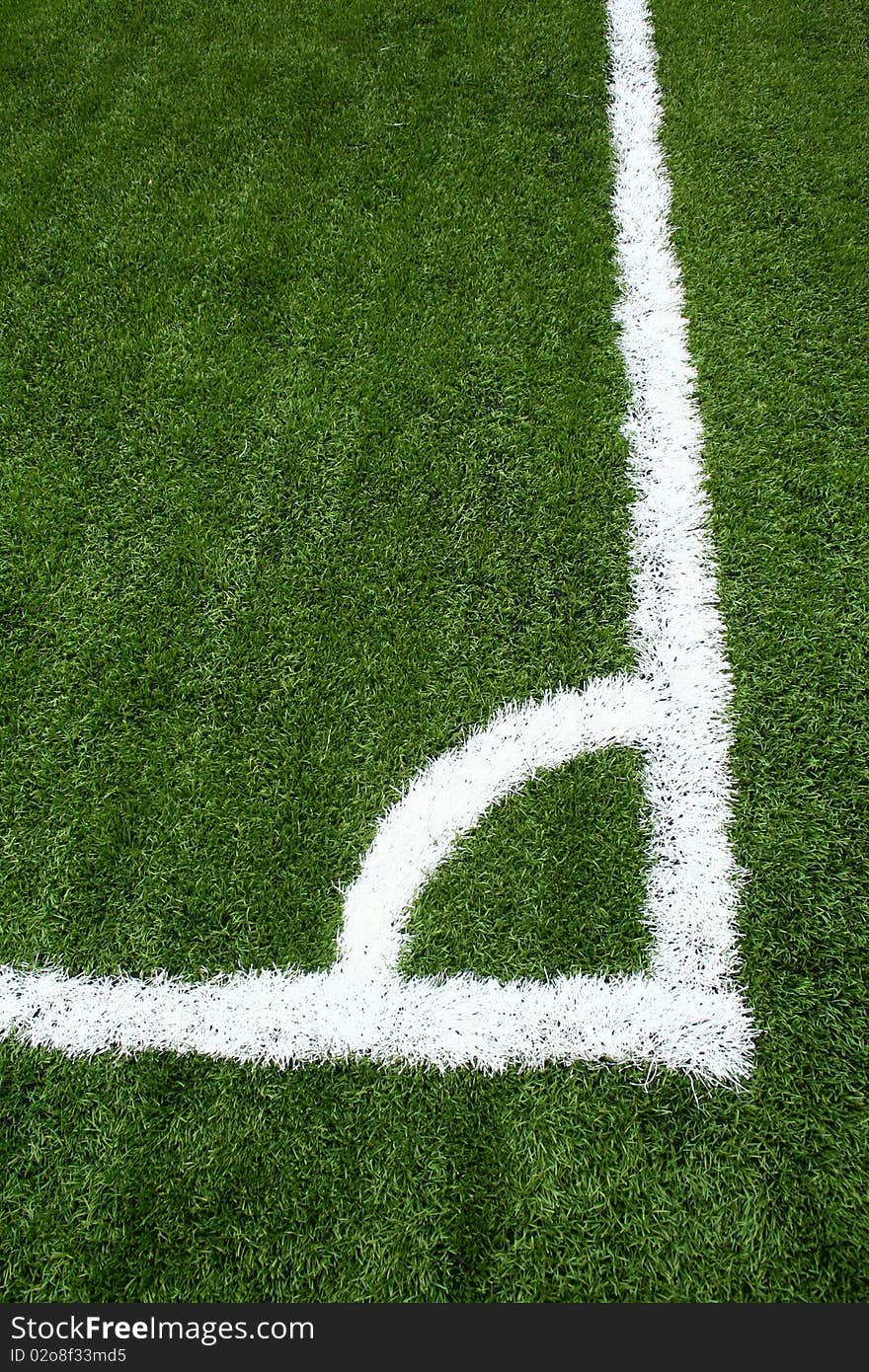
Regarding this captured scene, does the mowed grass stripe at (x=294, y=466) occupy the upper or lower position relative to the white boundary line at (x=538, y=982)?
upper

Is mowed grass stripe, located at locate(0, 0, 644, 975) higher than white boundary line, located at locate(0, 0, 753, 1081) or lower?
higher

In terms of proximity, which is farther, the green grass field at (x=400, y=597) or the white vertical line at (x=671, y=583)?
the white vertical line at (x=671, y=583)

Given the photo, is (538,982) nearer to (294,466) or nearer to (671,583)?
(671,583)

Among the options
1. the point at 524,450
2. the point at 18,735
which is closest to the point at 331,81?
the point at 524,450

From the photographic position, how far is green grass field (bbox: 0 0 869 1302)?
Result: 4.15ft

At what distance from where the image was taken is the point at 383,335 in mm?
2092

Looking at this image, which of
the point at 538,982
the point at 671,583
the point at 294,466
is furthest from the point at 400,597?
the point at 538,982

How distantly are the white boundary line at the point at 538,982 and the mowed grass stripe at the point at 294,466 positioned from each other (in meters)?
0.05

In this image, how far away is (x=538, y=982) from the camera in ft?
4.56

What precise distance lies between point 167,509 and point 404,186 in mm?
1289

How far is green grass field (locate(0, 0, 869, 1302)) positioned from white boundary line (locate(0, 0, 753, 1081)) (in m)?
0.04

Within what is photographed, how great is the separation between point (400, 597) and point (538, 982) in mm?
865

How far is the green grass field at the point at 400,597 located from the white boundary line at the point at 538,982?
1.6 inches

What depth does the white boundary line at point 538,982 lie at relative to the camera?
134cm
